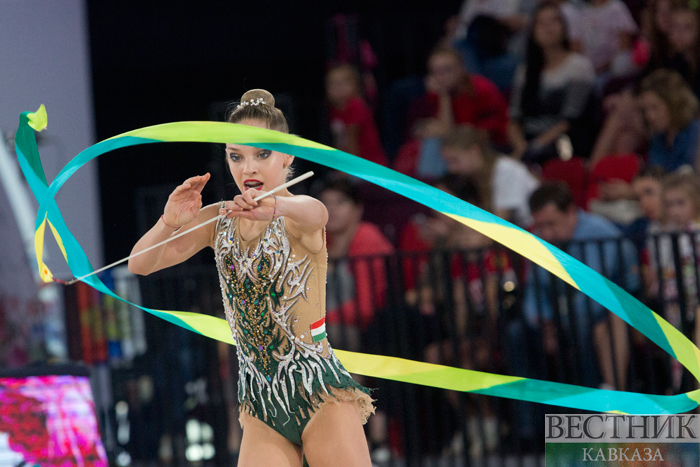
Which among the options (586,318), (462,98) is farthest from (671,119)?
(586,318)

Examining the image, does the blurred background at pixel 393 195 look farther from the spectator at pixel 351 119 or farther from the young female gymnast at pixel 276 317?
the young female gymnast at pixel 276 317

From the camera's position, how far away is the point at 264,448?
2.47m

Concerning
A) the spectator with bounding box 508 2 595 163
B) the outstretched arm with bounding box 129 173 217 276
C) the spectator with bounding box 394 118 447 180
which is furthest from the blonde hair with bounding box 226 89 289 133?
the spectator with bounding box 508 2 595 163

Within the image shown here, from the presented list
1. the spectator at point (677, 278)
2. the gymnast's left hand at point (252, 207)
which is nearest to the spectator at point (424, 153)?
the spectator at point (677, 278)

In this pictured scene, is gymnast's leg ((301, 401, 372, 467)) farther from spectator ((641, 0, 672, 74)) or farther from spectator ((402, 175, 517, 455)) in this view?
spectator ((641, 0, 672, 74))

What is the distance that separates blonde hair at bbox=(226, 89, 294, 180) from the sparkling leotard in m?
0.29

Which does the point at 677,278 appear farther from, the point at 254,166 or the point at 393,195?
the point at 254,166

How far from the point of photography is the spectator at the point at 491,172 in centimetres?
580

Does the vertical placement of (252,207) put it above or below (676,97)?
below

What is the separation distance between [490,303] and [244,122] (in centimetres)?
249

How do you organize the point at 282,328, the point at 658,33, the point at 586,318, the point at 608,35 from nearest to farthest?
the point at 282,328
the point at 586,318
the point at 658,33
the point at 608,35

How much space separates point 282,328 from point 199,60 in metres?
5.47

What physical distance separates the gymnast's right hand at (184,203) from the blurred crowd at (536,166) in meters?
2.30

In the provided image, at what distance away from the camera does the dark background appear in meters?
7.18
